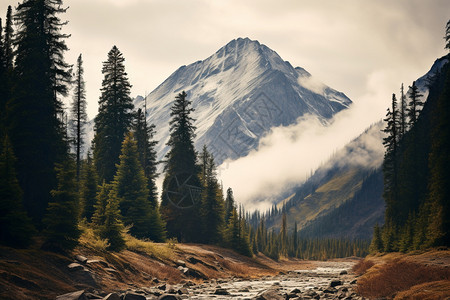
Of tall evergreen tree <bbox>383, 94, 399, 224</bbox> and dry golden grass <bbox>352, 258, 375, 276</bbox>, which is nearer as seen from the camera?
dry golden grass <bbox>352, 258, 375, 276</bbox>

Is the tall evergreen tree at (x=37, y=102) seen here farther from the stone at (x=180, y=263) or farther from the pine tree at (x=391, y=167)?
the pine tree at (x=391, y=167)

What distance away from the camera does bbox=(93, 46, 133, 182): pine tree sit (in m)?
50.5

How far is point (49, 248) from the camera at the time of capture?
2405 cm

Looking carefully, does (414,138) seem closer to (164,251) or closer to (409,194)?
(409,194)

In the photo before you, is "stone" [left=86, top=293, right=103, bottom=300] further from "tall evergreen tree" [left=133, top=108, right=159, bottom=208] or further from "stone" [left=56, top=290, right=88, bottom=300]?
"tall evergreen tree" [left=133, top=108, right=159, bottom=208]

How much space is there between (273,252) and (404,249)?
74.9 meters

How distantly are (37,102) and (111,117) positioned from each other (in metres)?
20.8

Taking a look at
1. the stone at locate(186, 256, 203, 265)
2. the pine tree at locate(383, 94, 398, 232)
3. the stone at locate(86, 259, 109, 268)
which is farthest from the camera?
the pine tree at locate(383, 94, 398, 232)

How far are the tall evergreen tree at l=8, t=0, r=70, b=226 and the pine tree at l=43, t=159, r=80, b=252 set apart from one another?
5.45m

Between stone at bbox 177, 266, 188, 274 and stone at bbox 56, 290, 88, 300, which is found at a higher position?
stone at bbox 56, 290, 88, 300

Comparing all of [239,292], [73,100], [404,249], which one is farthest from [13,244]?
[404,249]

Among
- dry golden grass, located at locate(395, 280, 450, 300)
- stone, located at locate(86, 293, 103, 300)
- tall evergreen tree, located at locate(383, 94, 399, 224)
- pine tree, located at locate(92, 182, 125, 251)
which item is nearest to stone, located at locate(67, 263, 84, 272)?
stone, located at locate(86, 293, 103, 300)

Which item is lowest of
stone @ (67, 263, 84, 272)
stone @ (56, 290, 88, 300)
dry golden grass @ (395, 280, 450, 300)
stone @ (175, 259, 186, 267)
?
stone @ (175, 259, 186, 267)

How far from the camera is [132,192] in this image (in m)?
44.7
